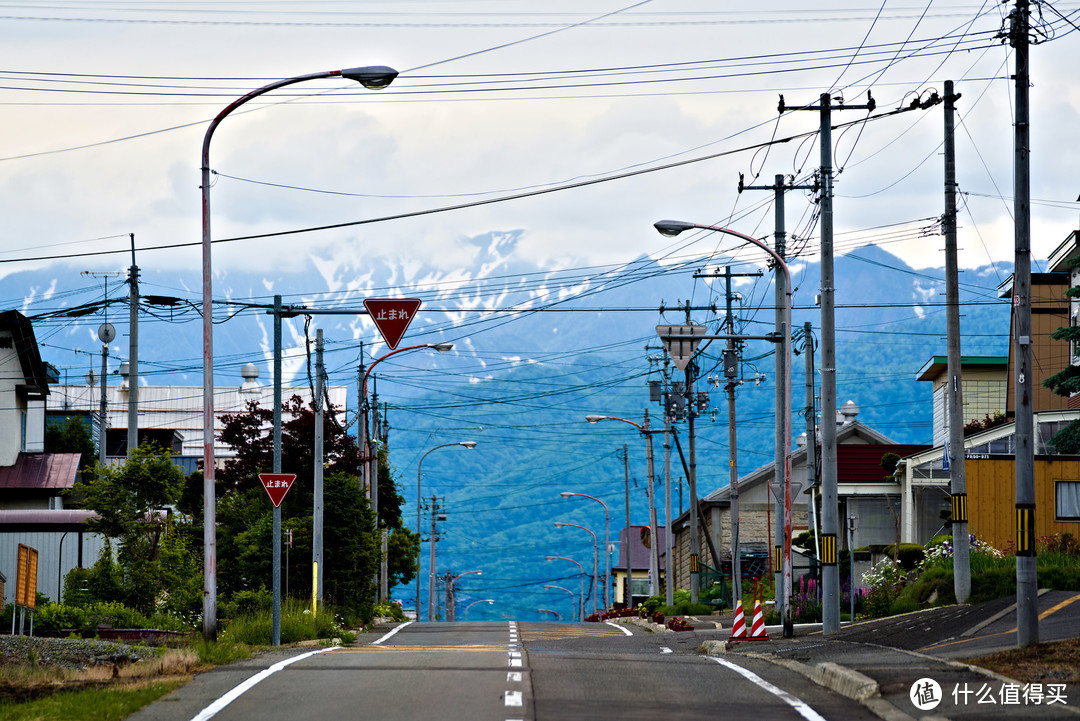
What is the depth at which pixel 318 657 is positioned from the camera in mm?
18766

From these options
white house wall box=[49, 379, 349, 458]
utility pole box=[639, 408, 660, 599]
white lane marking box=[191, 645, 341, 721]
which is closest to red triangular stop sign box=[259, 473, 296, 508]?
white lane marking box=[191, 645, 341, 721]

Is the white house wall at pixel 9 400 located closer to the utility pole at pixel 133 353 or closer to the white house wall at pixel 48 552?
the utility pole at pixel 133 353

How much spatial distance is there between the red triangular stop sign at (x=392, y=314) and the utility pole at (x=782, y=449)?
27.4 ft

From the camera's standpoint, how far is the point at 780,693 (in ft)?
46.5


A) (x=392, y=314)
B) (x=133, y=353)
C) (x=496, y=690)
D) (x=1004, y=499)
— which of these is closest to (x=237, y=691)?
(x=496, y=690)

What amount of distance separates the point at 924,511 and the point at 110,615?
26.9m

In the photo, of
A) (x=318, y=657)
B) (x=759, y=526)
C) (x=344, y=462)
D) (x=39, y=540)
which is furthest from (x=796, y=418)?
(x=318, y=657)

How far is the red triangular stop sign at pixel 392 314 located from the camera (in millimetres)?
22438

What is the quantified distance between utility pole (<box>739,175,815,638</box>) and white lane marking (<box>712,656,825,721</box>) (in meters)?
7.66

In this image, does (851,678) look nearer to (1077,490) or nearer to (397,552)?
(1077,490)

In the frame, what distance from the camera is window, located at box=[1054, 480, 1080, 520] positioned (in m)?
33.5

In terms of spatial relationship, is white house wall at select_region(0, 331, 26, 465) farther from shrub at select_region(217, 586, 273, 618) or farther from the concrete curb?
the concrete curb

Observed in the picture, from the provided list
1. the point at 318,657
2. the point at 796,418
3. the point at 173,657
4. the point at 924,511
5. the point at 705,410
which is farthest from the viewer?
the point at 796,418

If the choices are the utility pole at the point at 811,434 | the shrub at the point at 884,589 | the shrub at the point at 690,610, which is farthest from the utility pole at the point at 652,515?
the shrub at the point at 884,589
